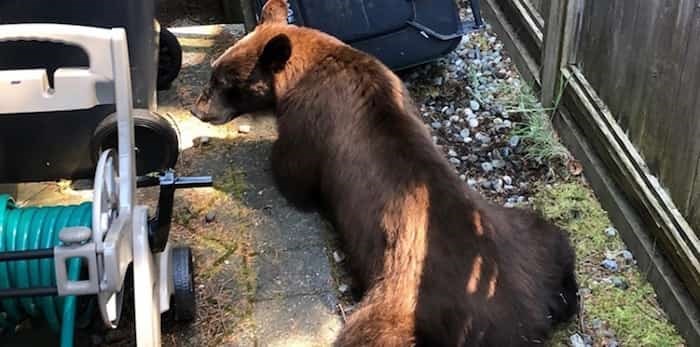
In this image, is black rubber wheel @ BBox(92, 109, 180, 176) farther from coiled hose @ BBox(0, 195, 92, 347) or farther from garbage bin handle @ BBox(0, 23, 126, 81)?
garbage bin handle @ BBox(0, 23, 126, 81)

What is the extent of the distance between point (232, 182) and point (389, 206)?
103cm

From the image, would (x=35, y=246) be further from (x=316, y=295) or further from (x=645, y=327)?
(x=645, y=327)

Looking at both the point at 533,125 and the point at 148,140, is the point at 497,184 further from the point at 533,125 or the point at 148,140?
the point at 148,140

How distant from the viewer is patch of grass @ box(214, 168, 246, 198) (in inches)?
148

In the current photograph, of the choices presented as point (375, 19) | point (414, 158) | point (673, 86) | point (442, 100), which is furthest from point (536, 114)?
point (414, 158)

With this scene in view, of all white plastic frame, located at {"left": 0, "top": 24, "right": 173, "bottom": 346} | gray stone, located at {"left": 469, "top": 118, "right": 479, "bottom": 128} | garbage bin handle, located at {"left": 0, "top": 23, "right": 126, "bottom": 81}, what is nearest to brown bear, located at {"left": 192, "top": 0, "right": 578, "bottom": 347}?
white plastic frame, located at {"left": 0, "top": 24, "right": 173, "bottom": 346}

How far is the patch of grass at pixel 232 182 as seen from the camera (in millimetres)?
3764

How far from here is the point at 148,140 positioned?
3.52 meters

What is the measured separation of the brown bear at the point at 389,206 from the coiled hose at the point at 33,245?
90 cm

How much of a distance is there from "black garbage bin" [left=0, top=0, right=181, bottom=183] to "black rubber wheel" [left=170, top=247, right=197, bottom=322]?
1.89ft

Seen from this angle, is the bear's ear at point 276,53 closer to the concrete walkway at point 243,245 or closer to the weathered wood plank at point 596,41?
the concrete walkway at point 243,245

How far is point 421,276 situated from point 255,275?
794mm

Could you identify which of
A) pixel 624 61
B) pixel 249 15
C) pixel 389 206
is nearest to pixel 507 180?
pixel 624 61

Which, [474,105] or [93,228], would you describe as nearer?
[93,228]
